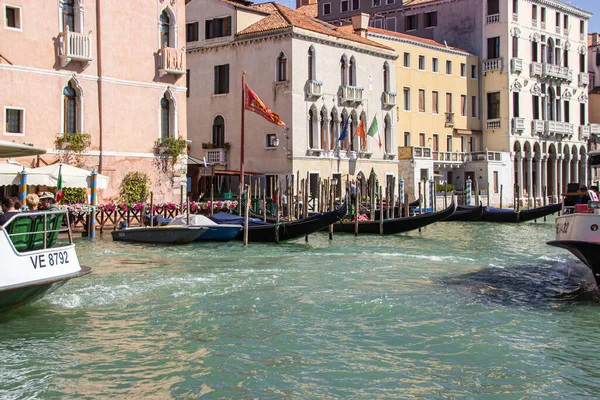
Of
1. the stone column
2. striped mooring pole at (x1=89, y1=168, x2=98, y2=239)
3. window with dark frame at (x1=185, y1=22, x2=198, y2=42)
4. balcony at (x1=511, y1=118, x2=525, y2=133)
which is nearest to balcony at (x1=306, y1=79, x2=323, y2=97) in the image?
window with dark frame at (x1=185, y1=22, x2=198, y2=42)

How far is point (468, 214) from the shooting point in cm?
2608

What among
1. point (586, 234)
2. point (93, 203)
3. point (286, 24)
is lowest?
point (586, 234)

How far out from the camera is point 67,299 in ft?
30.9

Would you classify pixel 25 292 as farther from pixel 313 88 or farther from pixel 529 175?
pixel 529 175

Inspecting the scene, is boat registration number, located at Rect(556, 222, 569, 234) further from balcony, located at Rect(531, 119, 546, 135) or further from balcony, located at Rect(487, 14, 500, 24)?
balcony, located at Rect(531, 119, 546, 135)

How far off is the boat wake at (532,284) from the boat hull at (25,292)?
4.77 m

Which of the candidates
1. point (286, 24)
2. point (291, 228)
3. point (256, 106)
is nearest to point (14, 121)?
point (291, 228)

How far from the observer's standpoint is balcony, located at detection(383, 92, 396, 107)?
30.0 metres

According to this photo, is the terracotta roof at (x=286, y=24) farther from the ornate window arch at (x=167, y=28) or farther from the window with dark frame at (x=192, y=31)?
the ornate window arch at (x=167, y=28)

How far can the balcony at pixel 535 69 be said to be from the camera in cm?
3712

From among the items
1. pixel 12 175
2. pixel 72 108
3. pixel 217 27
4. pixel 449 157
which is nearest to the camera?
pixel 12 175

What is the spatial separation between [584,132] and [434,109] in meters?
10.9

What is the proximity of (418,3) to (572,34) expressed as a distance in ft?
28.0

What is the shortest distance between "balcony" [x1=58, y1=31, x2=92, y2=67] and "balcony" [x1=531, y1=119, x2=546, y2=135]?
23.9 metres
